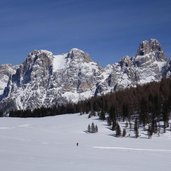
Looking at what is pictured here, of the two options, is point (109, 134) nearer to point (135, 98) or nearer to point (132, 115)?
point (132, 115)

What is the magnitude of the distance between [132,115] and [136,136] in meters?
40.1

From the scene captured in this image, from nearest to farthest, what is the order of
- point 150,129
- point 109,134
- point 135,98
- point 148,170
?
point 148,170 → point 150,129 → point 109,134 → point 135,98

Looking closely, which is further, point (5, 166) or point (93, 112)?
point (93, 112)

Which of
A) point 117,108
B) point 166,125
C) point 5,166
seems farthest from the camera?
point 117,108

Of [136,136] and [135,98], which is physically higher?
[135,98]

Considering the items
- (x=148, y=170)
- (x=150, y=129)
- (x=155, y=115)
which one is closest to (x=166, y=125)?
(x=155, y=115)

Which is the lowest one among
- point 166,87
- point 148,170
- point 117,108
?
point 148,170

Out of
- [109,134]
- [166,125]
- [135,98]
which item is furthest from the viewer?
[135,98]

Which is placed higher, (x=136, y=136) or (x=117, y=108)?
(x=117, y=108)

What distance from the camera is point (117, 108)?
145 meters

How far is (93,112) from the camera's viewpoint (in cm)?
16188

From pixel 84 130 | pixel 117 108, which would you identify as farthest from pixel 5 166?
pixel 117 108

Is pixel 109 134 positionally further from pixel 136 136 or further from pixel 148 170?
pixel 148 170

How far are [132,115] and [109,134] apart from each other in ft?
116
